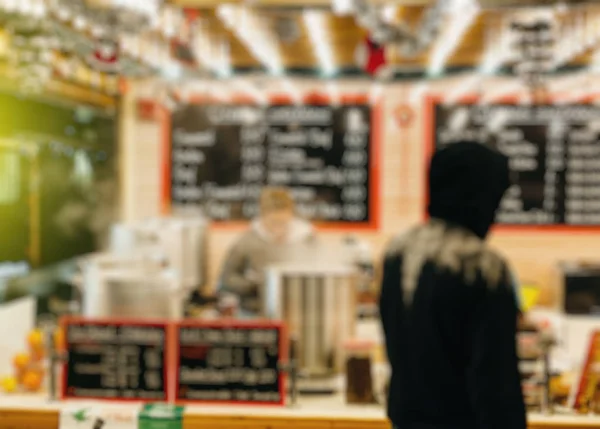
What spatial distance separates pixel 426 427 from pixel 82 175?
439cm

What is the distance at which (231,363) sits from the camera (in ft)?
8.78

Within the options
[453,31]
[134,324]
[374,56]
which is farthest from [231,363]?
[453,31]

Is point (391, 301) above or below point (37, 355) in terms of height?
above

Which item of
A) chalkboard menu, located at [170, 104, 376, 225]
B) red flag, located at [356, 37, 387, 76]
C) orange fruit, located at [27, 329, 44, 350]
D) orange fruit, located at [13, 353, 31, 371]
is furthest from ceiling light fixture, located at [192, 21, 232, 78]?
orange fruit, located at [13, 353, 31, 371]

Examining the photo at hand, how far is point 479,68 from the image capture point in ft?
22.0

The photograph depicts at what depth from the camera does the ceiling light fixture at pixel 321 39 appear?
186 inches

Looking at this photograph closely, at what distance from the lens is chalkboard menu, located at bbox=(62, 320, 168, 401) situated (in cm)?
269

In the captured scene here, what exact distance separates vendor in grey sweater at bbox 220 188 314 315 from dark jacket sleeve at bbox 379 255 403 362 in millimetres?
3146

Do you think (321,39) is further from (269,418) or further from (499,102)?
(269,418)

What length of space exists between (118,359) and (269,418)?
529mm

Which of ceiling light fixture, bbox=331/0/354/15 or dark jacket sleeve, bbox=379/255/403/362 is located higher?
ceiling light fixture, bbox=331/0/354/15

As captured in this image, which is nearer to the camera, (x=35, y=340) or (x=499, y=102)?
(x=35, y=340)

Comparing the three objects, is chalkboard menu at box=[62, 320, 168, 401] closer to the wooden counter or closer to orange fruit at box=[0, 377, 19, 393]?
the wooden counter

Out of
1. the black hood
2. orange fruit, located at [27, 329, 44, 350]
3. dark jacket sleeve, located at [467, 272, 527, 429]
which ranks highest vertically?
the black hood
